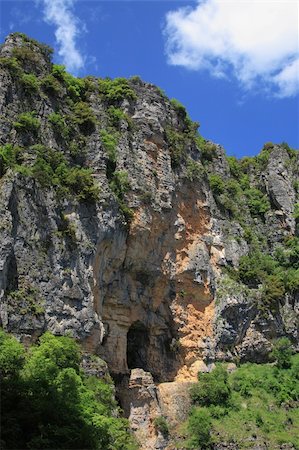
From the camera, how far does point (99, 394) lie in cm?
2542

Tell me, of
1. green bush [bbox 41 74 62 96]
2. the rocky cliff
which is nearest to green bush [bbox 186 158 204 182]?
the rocky cliff

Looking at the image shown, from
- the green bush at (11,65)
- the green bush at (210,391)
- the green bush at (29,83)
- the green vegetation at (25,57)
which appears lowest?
the green bush at (210,391)

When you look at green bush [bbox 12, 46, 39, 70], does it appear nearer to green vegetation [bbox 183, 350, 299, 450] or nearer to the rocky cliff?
the rocky cliff

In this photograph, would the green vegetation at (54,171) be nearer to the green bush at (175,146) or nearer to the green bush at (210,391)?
the green bush at (175,146)

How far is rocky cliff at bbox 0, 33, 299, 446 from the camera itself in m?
26.9

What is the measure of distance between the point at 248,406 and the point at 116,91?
19.9 m

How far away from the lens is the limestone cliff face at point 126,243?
26.6 m

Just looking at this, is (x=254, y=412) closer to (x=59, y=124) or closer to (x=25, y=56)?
(x=59, y=124)

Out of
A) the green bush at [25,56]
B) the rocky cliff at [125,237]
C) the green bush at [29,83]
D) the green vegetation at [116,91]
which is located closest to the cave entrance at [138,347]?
the rocky cliff at [125,237]

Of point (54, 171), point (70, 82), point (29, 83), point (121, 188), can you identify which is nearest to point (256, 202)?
point (121, 188)

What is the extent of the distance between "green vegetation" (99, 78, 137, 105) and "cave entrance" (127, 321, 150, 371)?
1387cm

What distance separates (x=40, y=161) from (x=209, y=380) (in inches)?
582

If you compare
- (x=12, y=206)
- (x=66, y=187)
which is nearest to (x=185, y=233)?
(x=66, y=187)

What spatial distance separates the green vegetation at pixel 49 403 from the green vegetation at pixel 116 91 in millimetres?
18206
